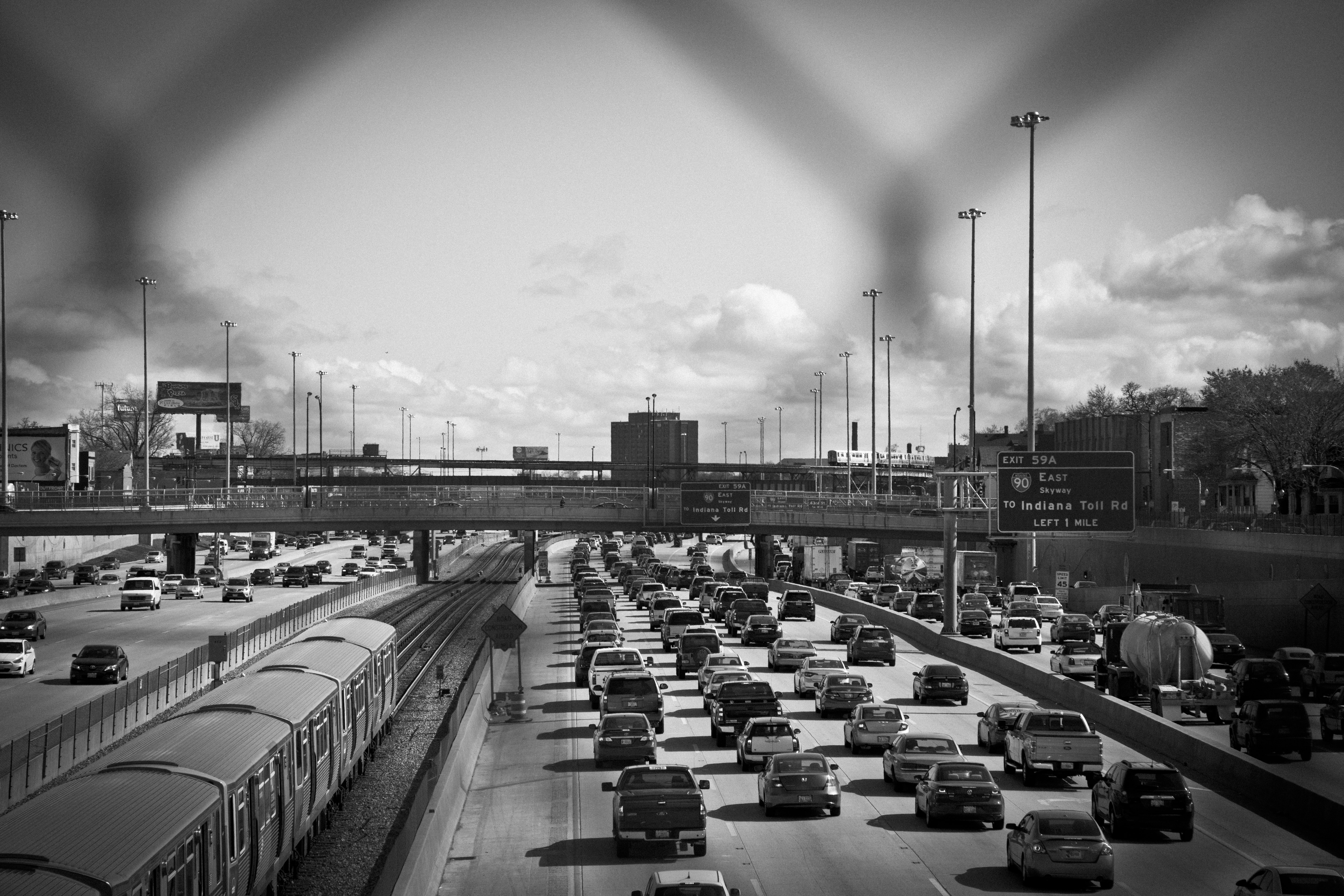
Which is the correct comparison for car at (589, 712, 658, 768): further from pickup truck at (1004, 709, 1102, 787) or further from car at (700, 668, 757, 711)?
pickup truck at (1004, 709, 1102, 787)

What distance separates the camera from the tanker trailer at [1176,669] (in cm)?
Result: 3850

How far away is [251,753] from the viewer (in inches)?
770

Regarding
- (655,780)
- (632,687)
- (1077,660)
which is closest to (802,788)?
(655,780)

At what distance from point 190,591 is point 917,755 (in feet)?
234

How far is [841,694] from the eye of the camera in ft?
128

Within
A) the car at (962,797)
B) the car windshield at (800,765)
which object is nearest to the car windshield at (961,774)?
the car at (962,797)

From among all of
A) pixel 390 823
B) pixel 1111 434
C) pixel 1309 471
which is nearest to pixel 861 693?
pixel 390 823

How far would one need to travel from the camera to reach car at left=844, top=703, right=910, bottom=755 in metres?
32.9

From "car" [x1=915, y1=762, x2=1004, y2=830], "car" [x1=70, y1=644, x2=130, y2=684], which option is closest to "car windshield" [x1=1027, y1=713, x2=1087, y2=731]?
"car" [x1=915, y1=762, x2=1004, y2=830]

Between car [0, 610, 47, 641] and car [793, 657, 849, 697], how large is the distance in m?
31.9

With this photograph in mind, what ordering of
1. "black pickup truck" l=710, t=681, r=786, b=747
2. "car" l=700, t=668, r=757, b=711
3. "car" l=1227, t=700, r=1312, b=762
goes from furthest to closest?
"car" l=700, t=668, r=757, b=711, "black pickup truck" l=710, t=681, r=786, b=747, "car" l=1227, t=700, r=1312, b=762

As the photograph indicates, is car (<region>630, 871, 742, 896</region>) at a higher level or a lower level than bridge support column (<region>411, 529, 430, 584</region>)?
higher

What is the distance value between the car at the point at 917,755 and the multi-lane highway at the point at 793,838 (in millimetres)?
302

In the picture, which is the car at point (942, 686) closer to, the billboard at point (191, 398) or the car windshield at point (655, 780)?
the car windshield at point (655, 780)
